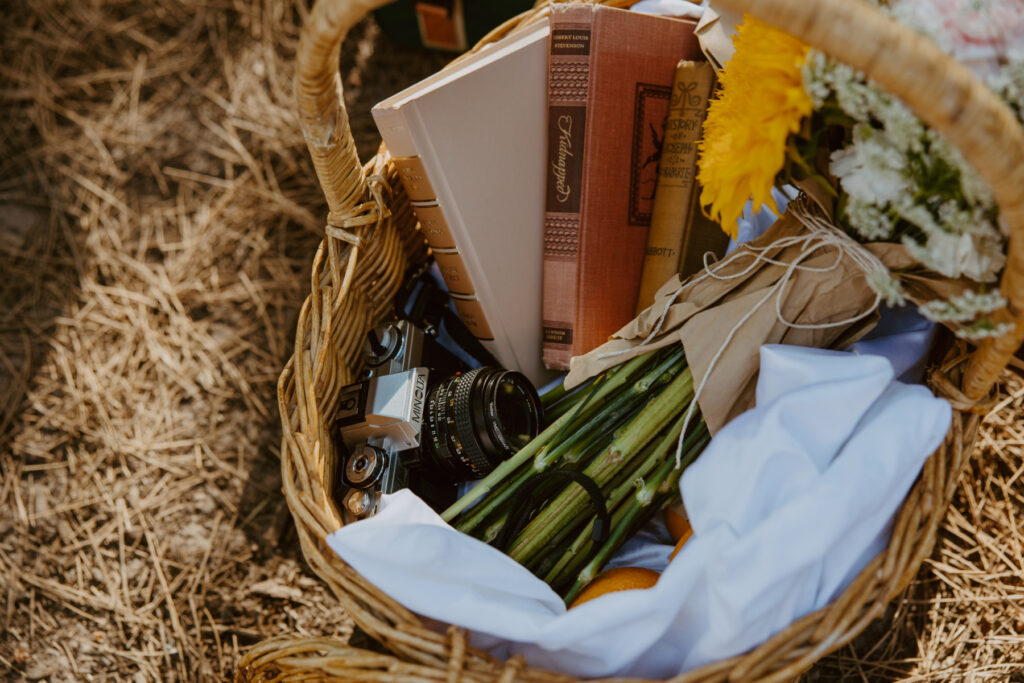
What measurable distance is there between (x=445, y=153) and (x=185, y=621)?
790 mm

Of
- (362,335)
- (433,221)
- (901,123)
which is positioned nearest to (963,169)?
(901,123)

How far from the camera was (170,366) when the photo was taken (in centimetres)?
122

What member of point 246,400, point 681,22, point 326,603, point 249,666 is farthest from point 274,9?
point 249,666

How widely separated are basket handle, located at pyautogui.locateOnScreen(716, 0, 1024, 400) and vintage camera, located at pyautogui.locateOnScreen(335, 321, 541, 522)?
46 centimetres

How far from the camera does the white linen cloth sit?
60cm

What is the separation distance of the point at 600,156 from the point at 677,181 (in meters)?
0.10

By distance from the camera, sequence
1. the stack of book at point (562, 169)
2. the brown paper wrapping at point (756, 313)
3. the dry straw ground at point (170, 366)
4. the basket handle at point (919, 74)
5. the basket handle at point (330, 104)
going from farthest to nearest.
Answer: the dry straw ground at point (170, 366) → the stack of book at point (562, 169) → the brown paper wrapping at point (756, 313) → the basket handle at point (330, 104) → the basket handle at point (919, 74)

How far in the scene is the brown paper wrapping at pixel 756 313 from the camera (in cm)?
71

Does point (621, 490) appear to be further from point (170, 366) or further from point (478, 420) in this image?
point (170, 366)

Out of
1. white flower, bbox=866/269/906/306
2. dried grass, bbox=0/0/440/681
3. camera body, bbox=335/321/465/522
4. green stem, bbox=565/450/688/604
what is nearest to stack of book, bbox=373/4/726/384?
camera body, bbox=335/321/465/522

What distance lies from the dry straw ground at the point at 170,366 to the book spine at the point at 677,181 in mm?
538

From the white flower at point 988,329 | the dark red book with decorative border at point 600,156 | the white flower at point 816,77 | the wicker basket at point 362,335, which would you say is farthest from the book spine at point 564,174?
the white flower at point 988,329

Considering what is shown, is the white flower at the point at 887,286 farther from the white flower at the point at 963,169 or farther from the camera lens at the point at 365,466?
the camera lens at the point at 365,466

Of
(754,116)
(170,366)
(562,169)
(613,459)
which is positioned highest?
(754,116)
